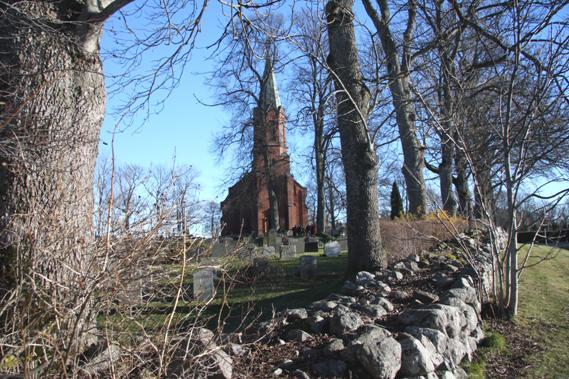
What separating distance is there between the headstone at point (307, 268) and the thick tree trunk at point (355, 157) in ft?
11.3

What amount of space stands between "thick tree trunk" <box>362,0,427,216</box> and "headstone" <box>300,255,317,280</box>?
11.4ft

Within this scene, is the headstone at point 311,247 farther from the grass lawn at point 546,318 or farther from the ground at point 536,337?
the ground at point 536,337

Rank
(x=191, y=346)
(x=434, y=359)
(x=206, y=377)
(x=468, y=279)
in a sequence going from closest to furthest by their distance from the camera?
(x=206, y=377), (x=191, y=346), (x=434, y=359), (x=468, y=279)

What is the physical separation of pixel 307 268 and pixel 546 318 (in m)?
7.08

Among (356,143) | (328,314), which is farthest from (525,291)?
(328,314)

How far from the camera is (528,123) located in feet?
24.4

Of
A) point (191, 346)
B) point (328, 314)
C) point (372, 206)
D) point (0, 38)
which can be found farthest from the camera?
point (372, 206)

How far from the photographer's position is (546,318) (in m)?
7.75

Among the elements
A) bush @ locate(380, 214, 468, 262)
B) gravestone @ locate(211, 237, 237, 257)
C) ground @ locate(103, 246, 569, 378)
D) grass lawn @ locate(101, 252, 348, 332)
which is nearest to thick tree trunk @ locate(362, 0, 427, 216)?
bush @ locate(380, 214, 468, 262)

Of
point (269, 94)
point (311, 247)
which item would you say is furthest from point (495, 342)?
point (269, 94)

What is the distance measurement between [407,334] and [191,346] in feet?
7.30

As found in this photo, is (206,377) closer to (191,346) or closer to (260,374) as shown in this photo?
(191,346)

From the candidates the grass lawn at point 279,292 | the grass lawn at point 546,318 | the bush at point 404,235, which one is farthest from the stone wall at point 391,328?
the bush at point 404,235

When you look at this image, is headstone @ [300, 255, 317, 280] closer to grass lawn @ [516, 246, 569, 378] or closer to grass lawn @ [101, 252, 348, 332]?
grass lawn @ [101, 252, 348, 332]
